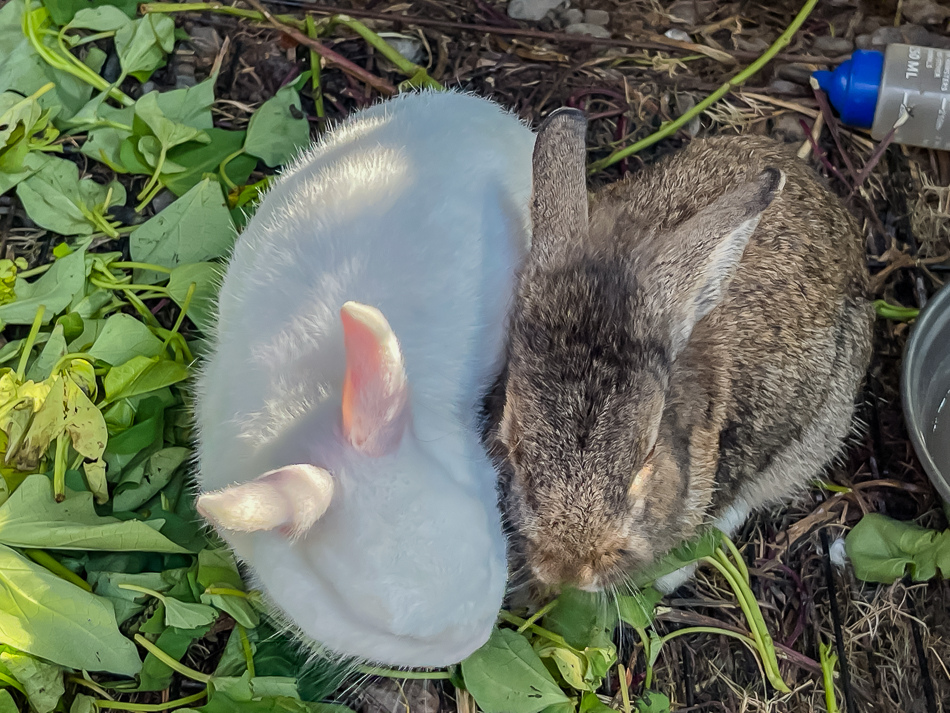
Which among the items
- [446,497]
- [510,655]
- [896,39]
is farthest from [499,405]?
[896,39]

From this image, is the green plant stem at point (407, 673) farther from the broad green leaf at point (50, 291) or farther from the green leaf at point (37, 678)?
the broad green leaf at point (50, 291)

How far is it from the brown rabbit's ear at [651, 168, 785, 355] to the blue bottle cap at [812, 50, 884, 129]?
4.20ft

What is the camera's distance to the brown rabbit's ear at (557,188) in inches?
76.2

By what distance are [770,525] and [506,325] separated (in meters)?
1.26

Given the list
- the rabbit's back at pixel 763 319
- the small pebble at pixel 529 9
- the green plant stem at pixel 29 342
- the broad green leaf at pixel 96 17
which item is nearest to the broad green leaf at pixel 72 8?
the broad green leaf at pixel 96 17

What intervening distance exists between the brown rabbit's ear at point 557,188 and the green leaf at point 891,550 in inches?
53.5

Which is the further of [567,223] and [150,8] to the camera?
[150,8]

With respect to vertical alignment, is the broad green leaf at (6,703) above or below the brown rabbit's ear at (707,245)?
below

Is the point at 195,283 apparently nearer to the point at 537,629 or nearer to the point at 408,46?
the point at 408,46

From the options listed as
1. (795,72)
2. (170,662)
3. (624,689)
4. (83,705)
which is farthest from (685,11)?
(83,705)

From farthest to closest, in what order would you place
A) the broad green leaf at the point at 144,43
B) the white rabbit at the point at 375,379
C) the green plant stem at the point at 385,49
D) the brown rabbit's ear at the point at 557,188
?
the green plant stem at the point at 385,49, the broad green leaf at the point at 144,43, the brown rabbit's ear at the point at 557,188, the white rabbit at the point at 375,379

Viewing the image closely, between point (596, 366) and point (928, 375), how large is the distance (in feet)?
5.10

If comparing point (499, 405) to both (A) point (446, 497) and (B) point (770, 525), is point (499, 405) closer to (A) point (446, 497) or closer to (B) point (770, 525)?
(A) point (446, 497)

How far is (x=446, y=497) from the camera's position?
1.60 m
